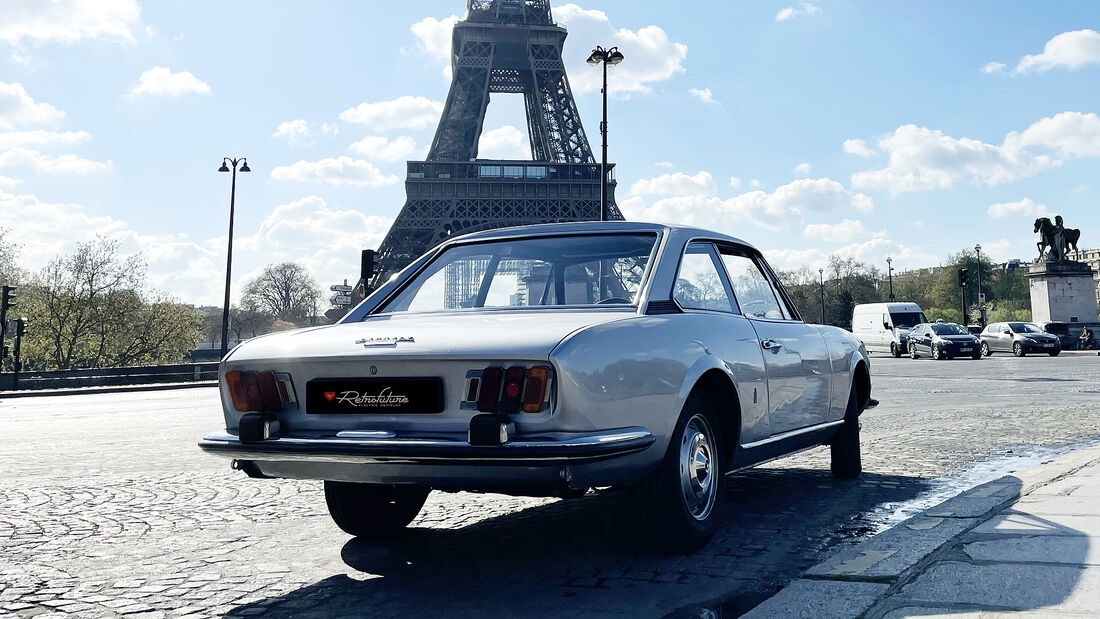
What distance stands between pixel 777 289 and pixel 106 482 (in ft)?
16.4

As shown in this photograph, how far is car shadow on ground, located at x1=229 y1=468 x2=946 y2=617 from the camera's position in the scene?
11.1 feet

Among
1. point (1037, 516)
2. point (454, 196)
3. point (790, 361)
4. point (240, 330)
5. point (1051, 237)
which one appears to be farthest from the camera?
point (240, 330)

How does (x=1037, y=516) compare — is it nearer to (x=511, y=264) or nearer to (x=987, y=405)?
(x=511, y=264)

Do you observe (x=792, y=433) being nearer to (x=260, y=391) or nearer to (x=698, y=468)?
(x=698, y=468)

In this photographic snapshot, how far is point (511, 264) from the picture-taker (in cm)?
460

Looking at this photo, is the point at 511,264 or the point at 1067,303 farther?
the point at 1067,303

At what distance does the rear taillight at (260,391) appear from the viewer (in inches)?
149

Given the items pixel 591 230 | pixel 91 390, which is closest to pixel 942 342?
pixel 91 390

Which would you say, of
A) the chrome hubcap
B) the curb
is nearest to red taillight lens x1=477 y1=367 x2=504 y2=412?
the chrome hubcap

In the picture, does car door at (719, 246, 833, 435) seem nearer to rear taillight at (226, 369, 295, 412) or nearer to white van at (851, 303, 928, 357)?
rear taillight at (226, 369, 295, 412)

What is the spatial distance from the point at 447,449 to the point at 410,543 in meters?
1.41

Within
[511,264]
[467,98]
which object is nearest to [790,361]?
[511,264]

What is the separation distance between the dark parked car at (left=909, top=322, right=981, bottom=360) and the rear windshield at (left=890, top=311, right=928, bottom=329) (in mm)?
3625

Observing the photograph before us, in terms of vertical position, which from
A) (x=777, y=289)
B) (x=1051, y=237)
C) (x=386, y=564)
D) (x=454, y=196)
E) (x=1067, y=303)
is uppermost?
(x=454, y=196)
